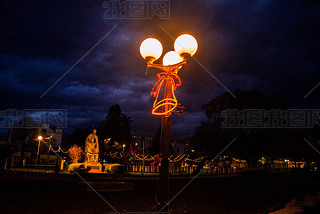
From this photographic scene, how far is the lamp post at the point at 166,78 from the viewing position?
11.4 feet

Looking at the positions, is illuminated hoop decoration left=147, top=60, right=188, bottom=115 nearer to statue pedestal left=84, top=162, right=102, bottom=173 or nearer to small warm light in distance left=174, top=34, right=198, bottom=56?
small warm light in distance left=174, top=34, right=198, bottom=56

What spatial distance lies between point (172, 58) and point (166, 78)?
1.69 feet

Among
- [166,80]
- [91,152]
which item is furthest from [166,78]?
[91,152]

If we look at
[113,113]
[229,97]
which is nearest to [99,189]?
[229,97]

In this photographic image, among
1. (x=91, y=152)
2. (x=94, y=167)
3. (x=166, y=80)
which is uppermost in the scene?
(x=166, y=80)

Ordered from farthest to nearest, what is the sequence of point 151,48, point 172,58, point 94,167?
point 94,167 → point 172,58 → point 151,48

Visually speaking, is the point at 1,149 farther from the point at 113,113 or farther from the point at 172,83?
the point at 113,113

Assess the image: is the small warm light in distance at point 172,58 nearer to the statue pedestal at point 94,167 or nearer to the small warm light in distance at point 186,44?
the small warm light in distance at point 186,44

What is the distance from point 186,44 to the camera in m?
4.03

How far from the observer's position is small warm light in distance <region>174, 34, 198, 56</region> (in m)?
4.02

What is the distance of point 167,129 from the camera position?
384 cm

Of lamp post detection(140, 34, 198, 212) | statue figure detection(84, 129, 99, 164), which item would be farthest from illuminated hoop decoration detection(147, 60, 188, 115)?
statue figure detection(84, 129, 99, 164)

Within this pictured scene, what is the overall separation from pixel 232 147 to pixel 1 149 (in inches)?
1063

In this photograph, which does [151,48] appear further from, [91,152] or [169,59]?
[91,152]
